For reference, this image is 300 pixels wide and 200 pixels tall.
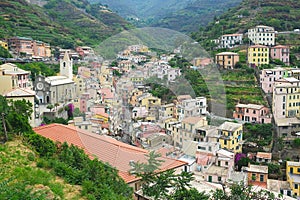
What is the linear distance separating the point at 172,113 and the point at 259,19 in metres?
16.0

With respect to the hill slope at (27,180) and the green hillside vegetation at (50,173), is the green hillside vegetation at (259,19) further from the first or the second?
the hill slope at (27,180)

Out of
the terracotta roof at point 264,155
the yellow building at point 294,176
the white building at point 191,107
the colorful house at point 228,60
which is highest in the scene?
the colorful house at point 228,60

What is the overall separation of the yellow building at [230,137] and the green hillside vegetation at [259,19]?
7779 mm

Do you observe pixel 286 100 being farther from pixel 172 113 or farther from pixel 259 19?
pixel 259 19

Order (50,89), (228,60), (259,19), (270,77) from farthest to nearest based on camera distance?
(259,19), (228,60), (270,77), (50,89)

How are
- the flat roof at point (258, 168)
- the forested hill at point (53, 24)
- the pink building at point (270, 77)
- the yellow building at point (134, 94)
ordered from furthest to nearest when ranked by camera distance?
the forested hill at point (53, 24), the pink building at point (270, 77), the flat roof at point (258, 168), the yellow building at point (134, 94)

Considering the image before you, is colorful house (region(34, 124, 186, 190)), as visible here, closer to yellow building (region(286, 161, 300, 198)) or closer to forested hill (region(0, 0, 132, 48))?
yellow building (region(286, 161, 300, 198))

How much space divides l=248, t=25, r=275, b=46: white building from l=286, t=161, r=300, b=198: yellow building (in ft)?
27.9

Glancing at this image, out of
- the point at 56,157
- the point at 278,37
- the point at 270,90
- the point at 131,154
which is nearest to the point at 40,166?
the point at 56,157

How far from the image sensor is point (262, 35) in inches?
598

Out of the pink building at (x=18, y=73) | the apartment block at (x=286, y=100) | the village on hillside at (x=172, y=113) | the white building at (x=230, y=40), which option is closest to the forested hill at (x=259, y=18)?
the white building at (x=230, y=40)

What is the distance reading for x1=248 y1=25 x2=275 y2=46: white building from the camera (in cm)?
1503

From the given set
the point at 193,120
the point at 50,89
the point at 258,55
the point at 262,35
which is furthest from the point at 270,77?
the point at 193,120

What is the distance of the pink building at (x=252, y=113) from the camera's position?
10117mm
